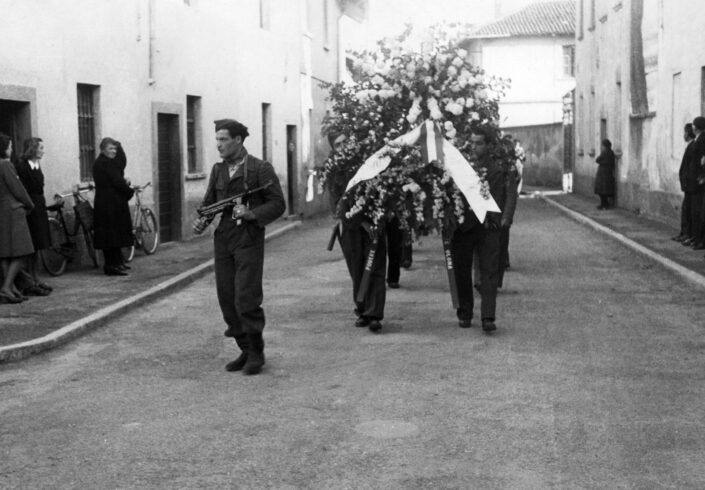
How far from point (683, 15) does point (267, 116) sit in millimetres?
9729

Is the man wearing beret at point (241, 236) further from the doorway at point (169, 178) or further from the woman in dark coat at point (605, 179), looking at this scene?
the woman in dark coat at point (605, 179)

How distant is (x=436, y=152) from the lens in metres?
10.6

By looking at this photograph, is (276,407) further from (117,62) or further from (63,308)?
(117,62)

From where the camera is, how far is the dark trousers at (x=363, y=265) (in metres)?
10.5

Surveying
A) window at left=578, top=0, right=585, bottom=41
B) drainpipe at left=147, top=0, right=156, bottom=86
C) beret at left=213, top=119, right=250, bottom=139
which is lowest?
beret at left=213, top=119, right=250, bottom=139

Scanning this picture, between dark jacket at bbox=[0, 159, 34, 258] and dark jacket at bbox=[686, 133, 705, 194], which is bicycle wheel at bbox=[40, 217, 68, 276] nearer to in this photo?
dark jacket at bbox=[0, 159, 34, 258]

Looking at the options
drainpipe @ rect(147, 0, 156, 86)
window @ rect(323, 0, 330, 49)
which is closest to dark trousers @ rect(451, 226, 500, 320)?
drainpipe @ rect(147, 0, 156, 86)

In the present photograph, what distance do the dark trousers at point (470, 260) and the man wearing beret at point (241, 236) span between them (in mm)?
2373

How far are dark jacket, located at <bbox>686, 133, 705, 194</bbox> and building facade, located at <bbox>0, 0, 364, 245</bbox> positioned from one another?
8319 millimetres

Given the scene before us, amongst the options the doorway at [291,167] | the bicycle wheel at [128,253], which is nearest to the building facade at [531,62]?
the doorway at [291,167]

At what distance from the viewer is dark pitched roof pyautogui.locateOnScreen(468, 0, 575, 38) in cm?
6200

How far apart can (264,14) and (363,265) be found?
60.3 ft

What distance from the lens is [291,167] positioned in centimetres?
3111

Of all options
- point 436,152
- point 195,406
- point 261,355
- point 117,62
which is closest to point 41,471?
point 195,406
